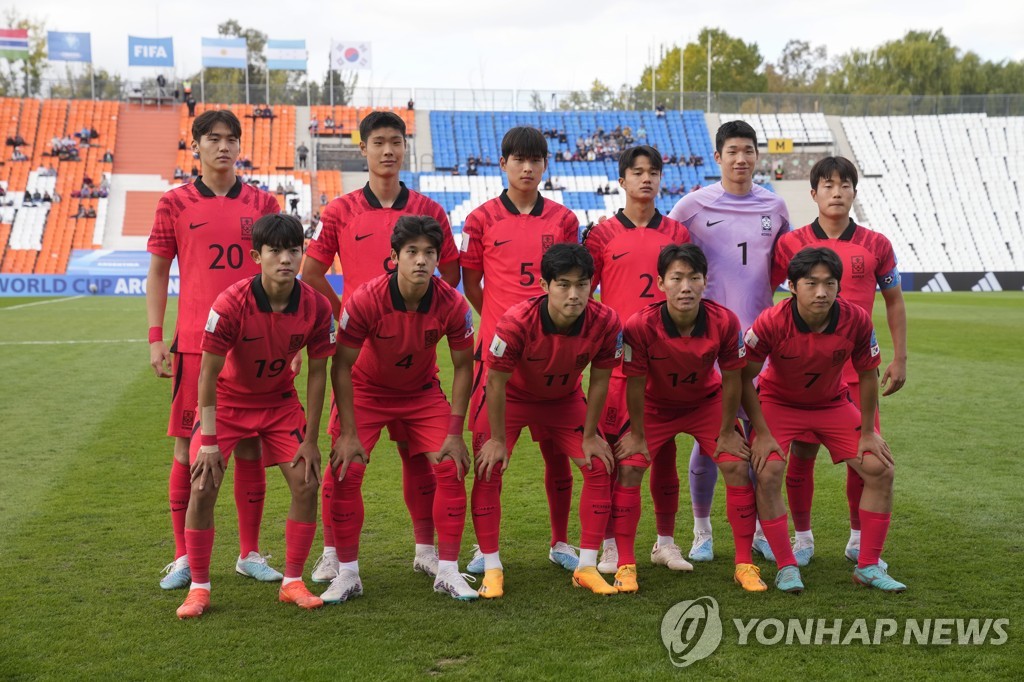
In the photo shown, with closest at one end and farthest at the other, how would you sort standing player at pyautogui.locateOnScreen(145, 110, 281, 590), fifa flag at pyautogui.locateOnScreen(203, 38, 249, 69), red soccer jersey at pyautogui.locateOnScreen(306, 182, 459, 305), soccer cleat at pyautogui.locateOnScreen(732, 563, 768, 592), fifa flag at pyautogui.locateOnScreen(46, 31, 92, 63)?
soccer cleat at pyautogui.locateOnScreen(732, 563, 768, 592) < standing player at pyautogui.locateOnScreen(145, 110, 281, 590) < red soccer jersey at pyautogui.locateOnScreen(306, 182, 459, 305) < fifa flag at pyautogui.locateOnScreen(46, 31, 92, 63) < fifa flag at pyautogui.locateOnScreen(203, 38, 249, 69)

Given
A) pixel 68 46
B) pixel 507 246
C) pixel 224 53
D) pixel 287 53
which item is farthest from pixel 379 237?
pixel 68 46

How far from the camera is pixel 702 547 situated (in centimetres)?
536

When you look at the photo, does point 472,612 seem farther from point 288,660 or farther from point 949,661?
point 949,661

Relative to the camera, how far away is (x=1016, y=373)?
12.4 m

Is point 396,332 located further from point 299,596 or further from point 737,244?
point 737,244

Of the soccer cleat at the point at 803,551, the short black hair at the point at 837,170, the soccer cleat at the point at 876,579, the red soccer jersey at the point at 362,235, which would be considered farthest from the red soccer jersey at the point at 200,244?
the soccer cleat at the point at 876,579

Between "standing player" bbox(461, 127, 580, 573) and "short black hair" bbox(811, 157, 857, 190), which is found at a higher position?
"short black hair" bbox(811, 157, 857, 190)

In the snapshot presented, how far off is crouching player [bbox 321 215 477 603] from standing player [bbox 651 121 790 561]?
1.29m

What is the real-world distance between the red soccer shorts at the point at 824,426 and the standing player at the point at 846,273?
0.13 meters

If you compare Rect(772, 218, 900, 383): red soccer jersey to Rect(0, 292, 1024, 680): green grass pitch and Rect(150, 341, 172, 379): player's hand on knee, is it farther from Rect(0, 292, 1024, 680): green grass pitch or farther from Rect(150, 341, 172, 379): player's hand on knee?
Rect(150, 341, 172, 379): player's hand on knee

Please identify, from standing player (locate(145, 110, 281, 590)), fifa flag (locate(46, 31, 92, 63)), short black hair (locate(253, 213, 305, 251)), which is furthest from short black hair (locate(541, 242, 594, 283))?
fifa flag (locate(46, 31, 92, 63))

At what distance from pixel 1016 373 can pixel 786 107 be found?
115 ft

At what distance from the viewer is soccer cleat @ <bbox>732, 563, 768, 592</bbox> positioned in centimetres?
472

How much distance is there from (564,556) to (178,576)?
6.61 ft
